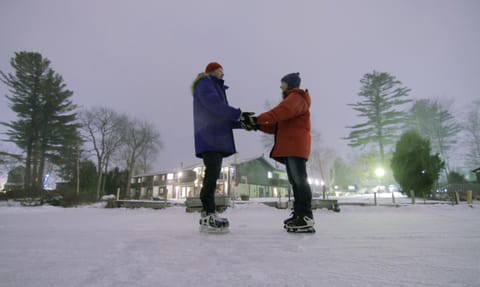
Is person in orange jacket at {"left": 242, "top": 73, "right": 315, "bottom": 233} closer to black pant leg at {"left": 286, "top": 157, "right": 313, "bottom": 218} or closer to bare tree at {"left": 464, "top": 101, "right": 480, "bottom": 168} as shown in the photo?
black pant leg at {"left": 286, "top": 157, "right": 313, "bottom": 218}

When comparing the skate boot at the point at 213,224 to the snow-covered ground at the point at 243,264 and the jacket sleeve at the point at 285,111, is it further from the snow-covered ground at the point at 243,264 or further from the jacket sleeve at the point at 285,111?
the jacket sleeve at the point at 285,111

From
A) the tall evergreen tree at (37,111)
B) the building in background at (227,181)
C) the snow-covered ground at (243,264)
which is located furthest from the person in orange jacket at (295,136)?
the building in background at (227,181)

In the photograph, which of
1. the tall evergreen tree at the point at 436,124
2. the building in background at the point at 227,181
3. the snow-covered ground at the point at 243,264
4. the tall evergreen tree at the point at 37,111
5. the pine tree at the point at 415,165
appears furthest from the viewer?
the building in background at the point at 227,181

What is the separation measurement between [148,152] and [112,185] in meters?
7.30

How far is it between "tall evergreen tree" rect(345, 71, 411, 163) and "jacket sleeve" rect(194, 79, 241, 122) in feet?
88.3

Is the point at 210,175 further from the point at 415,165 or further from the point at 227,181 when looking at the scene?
the point at 227,181

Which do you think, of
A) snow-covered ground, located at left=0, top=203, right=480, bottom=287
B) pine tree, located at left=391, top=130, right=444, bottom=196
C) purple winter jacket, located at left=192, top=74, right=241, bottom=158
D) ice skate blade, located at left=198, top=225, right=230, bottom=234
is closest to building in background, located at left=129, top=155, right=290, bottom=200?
pine tree, located at left=391, top=130, right=444, bottom=196

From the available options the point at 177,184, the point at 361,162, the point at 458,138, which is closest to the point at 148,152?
the point at 177,184

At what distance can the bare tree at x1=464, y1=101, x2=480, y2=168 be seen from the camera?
2452 centimetres

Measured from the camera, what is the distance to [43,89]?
23.4 metres

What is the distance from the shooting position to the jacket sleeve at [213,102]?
241 cm

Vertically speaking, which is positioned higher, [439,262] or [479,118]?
[479,118]

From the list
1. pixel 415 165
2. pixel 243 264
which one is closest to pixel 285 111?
pixel 243 264

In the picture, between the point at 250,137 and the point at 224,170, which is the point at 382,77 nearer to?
the point at 224,170
